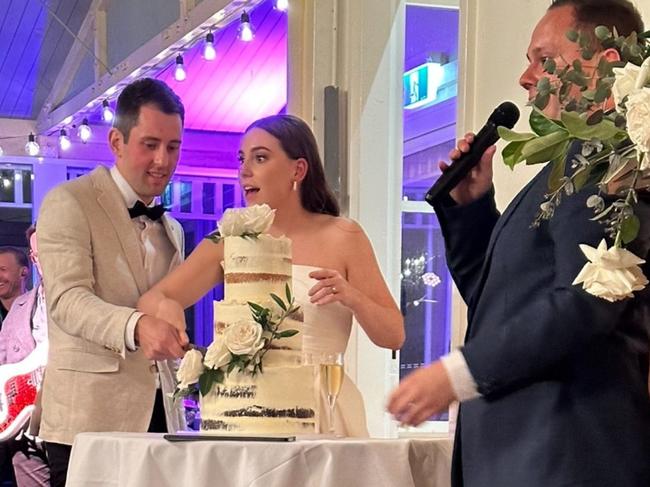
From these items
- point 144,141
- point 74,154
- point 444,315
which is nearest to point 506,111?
point 144,141

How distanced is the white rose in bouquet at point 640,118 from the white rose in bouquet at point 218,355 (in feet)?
3.40

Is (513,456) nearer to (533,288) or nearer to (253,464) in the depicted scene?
(533,288)

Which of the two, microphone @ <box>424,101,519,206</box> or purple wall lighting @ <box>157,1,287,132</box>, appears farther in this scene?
purple wall lighting @ <box>157,1,287,132</box>

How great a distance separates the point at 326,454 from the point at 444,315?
272 centimetres

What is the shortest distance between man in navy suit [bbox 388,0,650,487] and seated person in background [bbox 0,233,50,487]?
3.53 m

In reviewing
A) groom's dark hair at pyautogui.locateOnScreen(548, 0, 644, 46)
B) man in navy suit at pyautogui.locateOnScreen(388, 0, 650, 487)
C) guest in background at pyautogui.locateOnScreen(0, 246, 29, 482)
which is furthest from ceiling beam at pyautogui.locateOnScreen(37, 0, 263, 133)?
man in navy suit at pyautogui.locateOnScreen(388, 0, 650, 487)

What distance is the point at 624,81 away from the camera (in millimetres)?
1005

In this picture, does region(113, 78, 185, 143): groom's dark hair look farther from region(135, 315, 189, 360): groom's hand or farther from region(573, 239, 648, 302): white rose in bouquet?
region(573, 239, 648, 302): white rose in bouquet

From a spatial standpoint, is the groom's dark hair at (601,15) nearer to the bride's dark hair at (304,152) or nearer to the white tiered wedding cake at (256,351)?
the white tiered wedding cake at (256,351)

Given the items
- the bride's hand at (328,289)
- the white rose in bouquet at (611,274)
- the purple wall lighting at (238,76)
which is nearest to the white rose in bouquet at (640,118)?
the white rose in bouquet at (611,274)

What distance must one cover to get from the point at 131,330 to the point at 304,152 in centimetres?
76

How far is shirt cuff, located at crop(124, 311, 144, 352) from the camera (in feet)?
7.32

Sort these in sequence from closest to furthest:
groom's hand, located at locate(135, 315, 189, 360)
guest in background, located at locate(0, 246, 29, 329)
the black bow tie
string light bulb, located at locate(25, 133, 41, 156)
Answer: groom's hand, located at locate(135, 315, 189, 360) → the black bow tie → guest in background, located at locate(0, 246, 29, 329) → string light bulb, located at locate(25, 133, 41, 156)

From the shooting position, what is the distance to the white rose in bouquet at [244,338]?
182 cm
